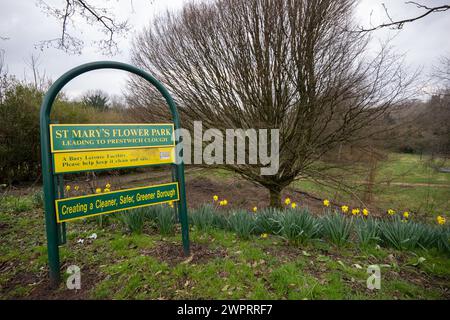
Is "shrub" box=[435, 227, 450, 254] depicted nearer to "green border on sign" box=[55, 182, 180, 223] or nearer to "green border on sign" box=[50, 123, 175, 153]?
"green border on sign" box=[55, 182, 180, 223]

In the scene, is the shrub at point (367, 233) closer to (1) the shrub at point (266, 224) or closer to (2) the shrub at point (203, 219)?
(1) the shrub at point (266, 224)

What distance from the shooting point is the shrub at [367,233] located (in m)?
2.89

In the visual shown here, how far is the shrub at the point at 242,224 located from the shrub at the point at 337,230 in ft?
3.29

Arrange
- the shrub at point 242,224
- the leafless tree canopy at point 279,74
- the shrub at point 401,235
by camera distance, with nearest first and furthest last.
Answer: the shrub at point 401,235, the shrub at point 242,224, the leafless tree canopy at point 279,74

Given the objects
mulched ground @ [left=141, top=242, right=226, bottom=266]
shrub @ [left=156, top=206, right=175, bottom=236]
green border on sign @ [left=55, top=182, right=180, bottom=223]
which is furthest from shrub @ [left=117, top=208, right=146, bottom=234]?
green border on sign @ [left=55, top=182, right=180, bottom=223]

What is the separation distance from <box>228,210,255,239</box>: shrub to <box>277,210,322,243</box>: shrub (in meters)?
0.42

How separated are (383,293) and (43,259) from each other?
151 inches

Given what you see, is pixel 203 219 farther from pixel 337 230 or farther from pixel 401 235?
pixel 401 235

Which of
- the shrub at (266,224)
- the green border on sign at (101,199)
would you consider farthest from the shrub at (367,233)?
the green border on sign at (101,199)

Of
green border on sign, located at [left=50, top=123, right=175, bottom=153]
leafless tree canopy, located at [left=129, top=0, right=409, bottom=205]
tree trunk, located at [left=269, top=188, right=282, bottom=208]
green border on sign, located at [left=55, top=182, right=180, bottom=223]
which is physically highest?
leafless tree canopy, located at [left=129, top=0, right=409, bottom=205]

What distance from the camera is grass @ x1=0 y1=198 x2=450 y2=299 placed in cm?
212

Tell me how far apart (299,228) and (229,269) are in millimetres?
1133

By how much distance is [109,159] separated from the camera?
2424mm
